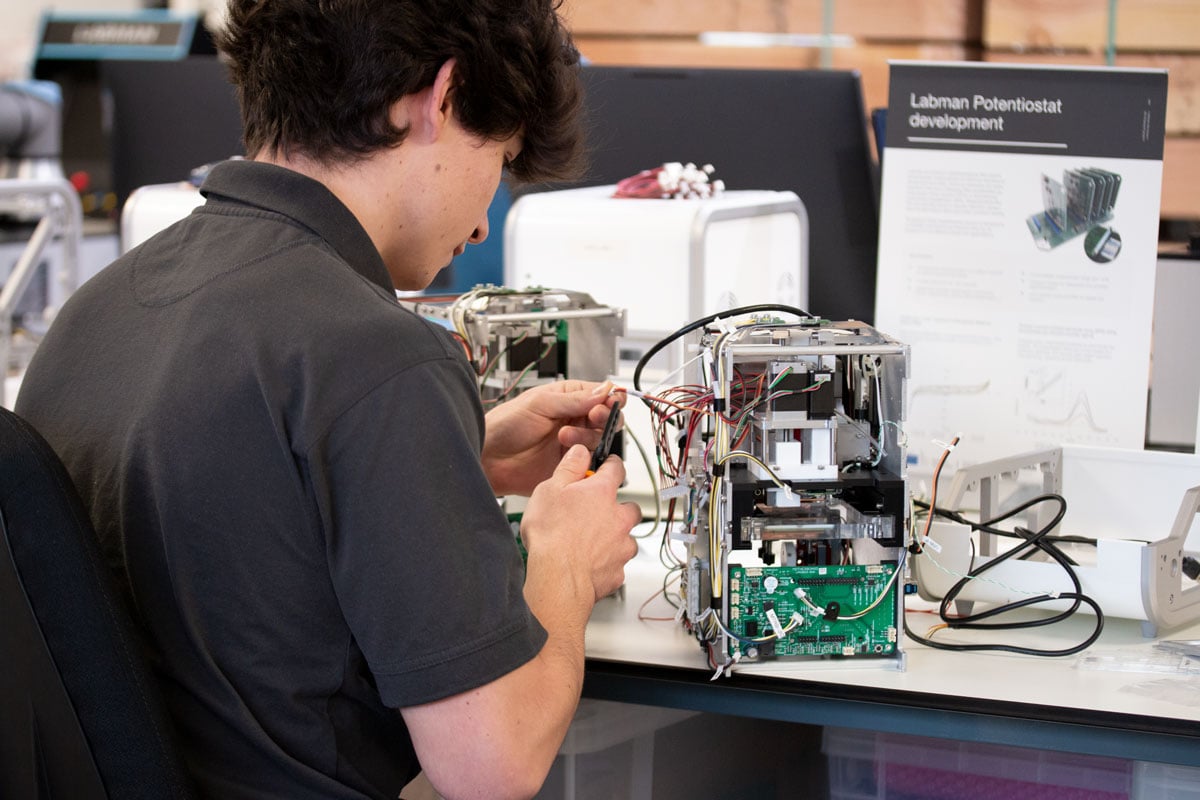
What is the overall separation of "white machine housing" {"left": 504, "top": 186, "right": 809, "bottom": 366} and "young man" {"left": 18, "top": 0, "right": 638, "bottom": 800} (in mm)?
705

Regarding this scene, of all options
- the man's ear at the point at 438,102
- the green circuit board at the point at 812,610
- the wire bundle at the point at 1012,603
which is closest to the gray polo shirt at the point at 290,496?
the man's ear at the point at 438,102

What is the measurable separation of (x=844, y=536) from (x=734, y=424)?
16 centimetres

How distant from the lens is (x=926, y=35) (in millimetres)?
3842

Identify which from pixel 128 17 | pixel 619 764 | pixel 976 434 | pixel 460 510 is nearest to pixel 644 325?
pixel 976 434

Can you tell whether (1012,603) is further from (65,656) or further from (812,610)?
(65,656)

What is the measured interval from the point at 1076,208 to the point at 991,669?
0.77 meters

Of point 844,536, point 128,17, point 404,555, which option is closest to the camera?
point 404,555

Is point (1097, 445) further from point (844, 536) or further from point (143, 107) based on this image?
point (143, 107)

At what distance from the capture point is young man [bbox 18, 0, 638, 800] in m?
0.96

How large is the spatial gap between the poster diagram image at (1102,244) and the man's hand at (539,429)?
0.75 m

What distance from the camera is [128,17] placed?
161 inches

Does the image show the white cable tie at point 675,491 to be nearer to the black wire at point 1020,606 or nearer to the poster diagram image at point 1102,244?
the black wire at point 1020,606

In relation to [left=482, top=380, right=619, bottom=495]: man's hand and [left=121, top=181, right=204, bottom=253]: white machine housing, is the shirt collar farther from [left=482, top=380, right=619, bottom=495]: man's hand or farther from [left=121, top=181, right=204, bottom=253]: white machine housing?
[left=121, top=181, right=204, bottom=253]: white machine housing

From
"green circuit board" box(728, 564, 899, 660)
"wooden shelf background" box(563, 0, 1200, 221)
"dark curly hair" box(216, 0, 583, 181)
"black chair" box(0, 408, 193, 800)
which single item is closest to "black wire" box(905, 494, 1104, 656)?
"green circuit board" box(728, 564, 899, 660)
